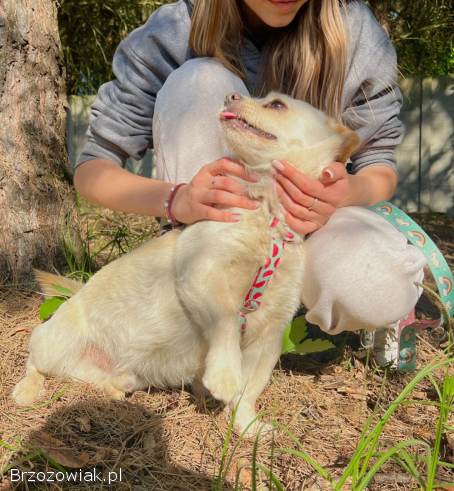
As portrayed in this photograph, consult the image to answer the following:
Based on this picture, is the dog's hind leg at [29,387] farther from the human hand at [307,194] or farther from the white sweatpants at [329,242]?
the human hand at [307,194]

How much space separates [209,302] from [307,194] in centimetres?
53

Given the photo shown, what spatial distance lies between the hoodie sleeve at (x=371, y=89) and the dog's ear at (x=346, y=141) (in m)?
0.45

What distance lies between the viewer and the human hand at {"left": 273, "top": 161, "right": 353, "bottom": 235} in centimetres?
200

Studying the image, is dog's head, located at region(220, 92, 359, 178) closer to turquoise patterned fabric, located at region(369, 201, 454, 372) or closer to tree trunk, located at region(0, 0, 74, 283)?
turquoise patterned fabric, located at region(369, 201, 454, 372)

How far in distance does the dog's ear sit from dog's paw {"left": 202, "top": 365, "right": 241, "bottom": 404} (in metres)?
0.88

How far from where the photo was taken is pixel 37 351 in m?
2.22

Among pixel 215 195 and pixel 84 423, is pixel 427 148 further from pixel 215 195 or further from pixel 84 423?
pixel 84 423

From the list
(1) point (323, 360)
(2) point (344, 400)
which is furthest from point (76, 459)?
(1) point (323, 360)

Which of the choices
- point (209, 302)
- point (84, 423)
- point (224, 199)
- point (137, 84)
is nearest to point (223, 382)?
point (209, 302)

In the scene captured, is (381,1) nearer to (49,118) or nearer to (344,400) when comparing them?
(49,118)

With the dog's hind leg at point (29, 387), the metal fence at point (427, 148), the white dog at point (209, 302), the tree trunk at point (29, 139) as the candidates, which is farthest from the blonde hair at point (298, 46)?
the metal fence at point (427, 148)

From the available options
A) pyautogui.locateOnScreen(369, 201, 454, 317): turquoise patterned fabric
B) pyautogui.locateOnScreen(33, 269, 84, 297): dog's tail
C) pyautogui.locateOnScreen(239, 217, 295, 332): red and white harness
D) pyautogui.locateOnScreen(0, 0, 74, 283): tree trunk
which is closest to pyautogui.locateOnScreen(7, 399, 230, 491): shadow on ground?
pyautogui.locateOnScreen(239, 217, 295, 332): red and white harness

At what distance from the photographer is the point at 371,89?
252cm

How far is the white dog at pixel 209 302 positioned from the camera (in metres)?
1.88
